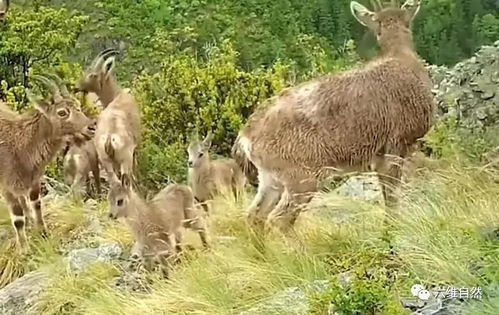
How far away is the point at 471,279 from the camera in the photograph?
6.00 meters

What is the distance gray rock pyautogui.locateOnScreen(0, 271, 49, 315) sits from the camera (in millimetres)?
8266

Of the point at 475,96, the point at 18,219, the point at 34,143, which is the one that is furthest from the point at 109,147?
the point at 475,96

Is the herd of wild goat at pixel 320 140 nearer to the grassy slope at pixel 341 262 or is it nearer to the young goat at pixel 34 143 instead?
the grassy slope at pixel 341 262

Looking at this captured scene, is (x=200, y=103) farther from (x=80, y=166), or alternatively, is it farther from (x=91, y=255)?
(x=91, y=255)

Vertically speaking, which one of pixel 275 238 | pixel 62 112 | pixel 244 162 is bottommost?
pixel 275 238

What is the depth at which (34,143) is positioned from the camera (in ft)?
33.4

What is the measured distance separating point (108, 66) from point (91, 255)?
162 inches

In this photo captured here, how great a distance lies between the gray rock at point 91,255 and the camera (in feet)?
28.6

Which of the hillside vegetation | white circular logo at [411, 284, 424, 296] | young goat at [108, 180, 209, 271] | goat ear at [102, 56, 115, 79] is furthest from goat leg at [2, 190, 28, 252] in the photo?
white circular logo at [411, 284, 424, 296]

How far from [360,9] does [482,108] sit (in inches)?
92.7

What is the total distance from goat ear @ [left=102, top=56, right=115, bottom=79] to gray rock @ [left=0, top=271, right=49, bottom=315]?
13.7 feet

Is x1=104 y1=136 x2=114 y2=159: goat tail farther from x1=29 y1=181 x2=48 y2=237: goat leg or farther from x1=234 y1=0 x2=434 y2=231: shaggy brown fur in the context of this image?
x1=234 y1=0 x2=434 y2=231: shaggy brown fur

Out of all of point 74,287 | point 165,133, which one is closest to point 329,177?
point 74,287

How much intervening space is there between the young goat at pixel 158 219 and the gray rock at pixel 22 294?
856 millimetres
